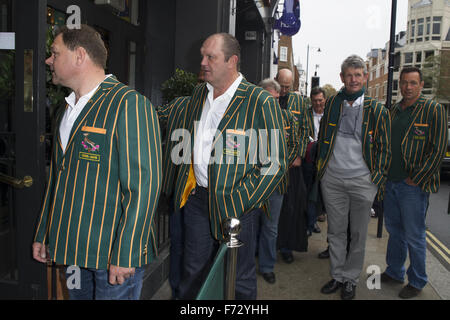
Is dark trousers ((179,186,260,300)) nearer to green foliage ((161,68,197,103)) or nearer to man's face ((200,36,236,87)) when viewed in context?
man's face ((200,36,236,87))

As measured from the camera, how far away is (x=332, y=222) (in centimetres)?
403

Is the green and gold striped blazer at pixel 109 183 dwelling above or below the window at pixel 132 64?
below

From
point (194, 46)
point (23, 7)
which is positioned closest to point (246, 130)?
point (23, 7)

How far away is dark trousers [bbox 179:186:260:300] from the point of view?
8.94 ft

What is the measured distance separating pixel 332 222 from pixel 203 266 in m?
1.75

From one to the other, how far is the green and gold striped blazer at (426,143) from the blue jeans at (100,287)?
301 cm

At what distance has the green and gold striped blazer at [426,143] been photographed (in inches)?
149

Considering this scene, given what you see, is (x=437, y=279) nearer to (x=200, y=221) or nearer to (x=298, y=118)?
(x=298, y=118)

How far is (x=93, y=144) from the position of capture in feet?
5.97

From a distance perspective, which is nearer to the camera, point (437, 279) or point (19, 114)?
point (19, 114)

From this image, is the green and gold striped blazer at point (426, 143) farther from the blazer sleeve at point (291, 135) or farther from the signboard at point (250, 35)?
the signboard at point (250, 35)

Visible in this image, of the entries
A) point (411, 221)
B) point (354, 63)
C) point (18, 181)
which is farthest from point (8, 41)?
point (411, 221)

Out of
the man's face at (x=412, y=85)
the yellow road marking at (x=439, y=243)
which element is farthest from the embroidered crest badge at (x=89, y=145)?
the yellow road marking at (x=439, y=243)

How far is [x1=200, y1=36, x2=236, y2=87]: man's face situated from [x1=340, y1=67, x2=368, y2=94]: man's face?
153cm
